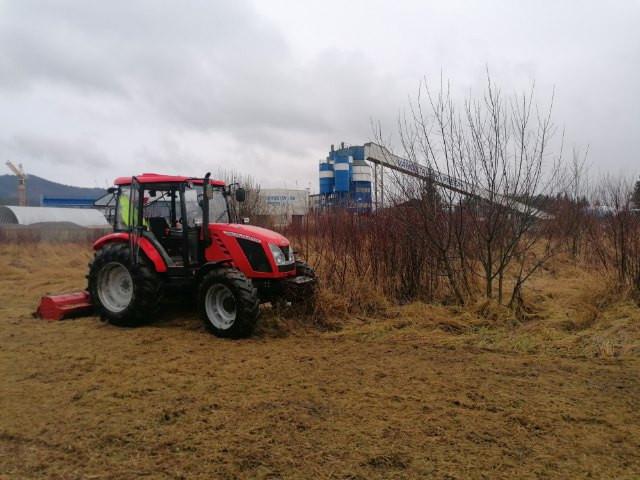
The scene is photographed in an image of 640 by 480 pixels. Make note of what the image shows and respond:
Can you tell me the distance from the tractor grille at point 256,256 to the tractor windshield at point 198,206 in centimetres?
91

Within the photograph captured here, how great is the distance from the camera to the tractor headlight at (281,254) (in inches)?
245

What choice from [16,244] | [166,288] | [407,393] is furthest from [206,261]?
[16,244]

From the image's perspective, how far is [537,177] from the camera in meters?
7.27

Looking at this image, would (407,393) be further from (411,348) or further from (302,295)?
(302,295)

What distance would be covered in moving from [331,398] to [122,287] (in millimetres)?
4362

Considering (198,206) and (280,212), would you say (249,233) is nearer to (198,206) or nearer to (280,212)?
(198,206)

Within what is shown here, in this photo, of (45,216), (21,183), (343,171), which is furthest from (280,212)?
(21,183)

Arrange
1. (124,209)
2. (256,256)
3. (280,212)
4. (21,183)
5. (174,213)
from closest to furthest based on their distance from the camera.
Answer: (256,256) < (174,213) < (124,209) < (280,212) < (21,183)

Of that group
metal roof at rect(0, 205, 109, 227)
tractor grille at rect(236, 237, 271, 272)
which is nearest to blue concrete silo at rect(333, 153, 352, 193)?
metal roof at rect(0, 205, 109, 227)

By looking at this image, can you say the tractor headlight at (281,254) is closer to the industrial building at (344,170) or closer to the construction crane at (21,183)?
the industrial building at (344,170)

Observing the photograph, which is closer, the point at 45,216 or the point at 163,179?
the point at 163,179

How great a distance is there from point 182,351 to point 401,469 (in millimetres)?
3329

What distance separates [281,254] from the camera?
635 centimetres

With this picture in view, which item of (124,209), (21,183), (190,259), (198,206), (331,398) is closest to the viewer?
(331,398)
